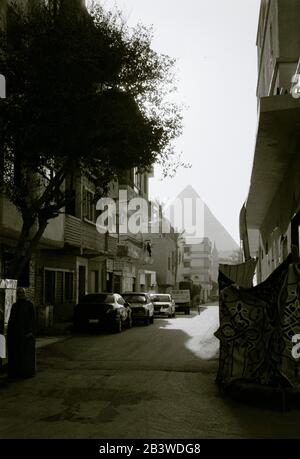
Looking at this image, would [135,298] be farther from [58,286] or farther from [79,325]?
[79,325]

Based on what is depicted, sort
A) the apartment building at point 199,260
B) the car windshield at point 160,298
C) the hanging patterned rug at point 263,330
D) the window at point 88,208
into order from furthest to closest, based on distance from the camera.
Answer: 1. the apartment building at point 199,260
2. the car windshield at point 160,298
3. the window at point 88,208
4. the hanging patterned rug at point 263,330

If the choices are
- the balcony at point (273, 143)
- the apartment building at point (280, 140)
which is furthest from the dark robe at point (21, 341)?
the balcony at point (273, 143)

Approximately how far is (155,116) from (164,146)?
914 mm

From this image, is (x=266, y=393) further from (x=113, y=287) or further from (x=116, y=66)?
(x=113, y=287)

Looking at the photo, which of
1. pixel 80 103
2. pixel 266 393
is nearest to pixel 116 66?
pixel 80 103

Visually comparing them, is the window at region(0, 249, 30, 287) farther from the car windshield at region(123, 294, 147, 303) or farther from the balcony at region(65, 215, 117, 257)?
the car windshield at region(123, 294, 147, 303)

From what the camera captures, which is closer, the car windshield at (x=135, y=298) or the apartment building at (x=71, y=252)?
the apartment building at (x=71, y=252)

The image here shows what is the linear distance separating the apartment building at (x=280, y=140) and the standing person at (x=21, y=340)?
5.03 metres

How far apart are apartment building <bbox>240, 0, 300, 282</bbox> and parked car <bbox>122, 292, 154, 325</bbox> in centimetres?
866

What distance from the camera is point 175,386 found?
11.1 meters

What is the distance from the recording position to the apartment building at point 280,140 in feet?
36.4

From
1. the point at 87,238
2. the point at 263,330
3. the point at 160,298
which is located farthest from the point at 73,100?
the point at 160,298

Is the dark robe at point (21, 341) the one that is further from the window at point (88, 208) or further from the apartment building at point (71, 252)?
the window at point (88, 208)

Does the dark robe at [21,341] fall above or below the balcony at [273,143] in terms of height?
below
